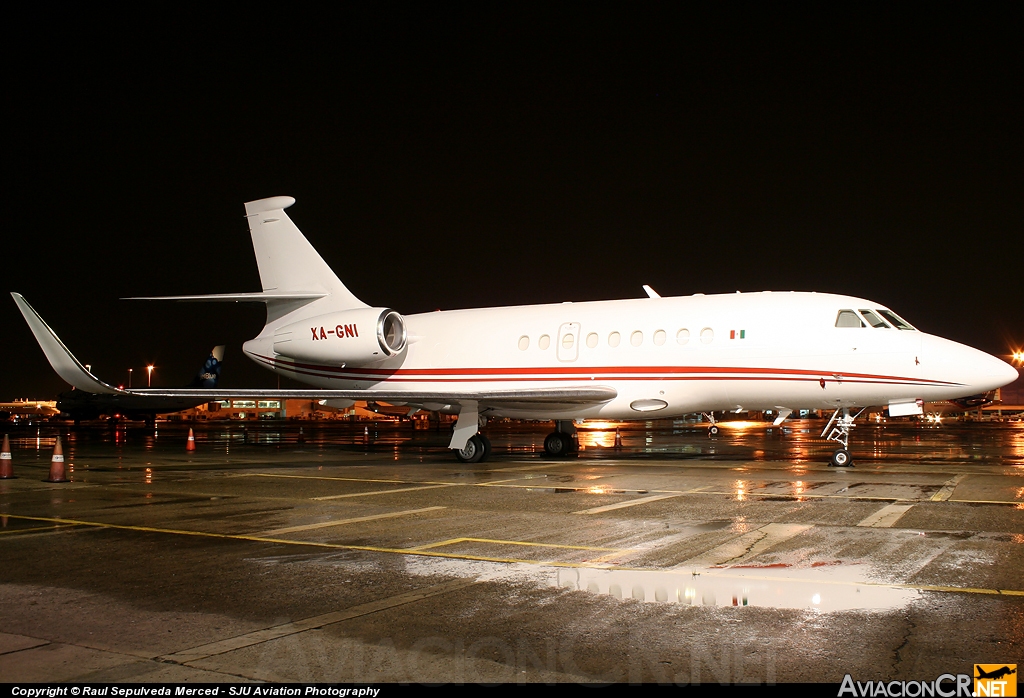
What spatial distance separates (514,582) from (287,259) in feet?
57.6

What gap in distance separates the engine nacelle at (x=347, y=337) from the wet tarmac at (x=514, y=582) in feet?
24.2

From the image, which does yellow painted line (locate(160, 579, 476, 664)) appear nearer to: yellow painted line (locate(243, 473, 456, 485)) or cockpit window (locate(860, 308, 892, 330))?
yellow painted line (locate(243, 473, 456, 485))

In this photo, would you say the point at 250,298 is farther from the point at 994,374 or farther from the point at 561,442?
the point at 994,374

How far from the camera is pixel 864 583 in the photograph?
6.04 metres

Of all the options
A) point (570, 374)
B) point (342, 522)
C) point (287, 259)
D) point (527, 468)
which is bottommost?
point (527, 468)

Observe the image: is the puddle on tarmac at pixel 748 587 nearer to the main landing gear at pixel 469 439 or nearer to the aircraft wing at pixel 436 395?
the aircraft wing at pixel 436 395

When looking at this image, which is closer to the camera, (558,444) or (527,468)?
(527,468)

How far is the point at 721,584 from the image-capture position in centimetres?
605

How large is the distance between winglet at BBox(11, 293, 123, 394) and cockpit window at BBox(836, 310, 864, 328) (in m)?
14.5

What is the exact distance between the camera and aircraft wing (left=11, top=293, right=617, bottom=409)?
15758mm

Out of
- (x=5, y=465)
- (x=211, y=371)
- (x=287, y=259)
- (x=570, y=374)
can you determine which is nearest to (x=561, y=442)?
(x=570, y=374)

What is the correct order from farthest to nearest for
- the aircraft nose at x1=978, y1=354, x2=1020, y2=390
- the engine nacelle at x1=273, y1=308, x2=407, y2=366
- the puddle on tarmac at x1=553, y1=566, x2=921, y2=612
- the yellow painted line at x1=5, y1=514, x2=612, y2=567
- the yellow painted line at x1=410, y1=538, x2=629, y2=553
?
the engine nacelle at x1=273, y1=308, x2=407, y2=366
the aircraft nose at x1=978, y1=354, x2=1020, y2=390
the yellow painted line at x1=410, y1=538, x2=629, y2=553
the yellow painted line at x1=5, y1=514, x2=612, y2=567
the puddle on tarmac at x1=553, y1=566, x2=921, y2=612

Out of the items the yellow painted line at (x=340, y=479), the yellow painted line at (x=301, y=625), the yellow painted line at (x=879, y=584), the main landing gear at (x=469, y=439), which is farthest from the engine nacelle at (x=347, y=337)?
the yellow painted line at (x=879, y=584)

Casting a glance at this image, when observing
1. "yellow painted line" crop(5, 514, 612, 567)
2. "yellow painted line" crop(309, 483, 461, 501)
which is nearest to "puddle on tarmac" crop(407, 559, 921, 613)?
"yellow painted line" crop(5, 514, 612, 567)
